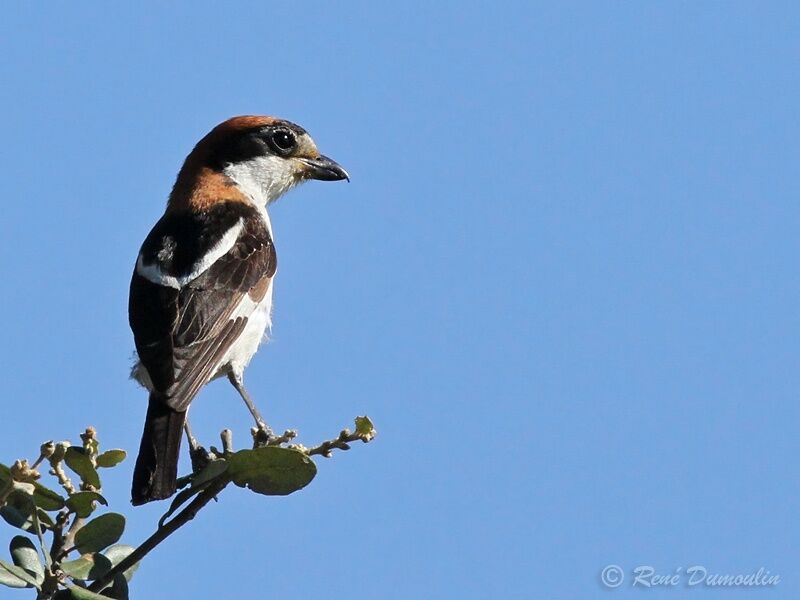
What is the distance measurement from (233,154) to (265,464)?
12.0ft

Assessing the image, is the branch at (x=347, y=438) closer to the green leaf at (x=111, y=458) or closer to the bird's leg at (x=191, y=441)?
the green leaf at (x=111, y=458)

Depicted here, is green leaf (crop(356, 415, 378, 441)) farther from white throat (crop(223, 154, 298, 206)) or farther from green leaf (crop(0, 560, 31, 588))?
white throat (crop(223, 154, 298, 206))

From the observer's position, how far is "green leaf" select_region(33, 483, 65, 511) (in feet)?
8.84

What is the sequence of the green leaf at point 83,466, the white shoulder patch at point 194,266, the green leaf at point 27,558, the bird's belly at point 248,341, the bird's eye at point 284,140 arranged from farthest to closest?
the bird's eye at point 284,140
the bird's belly at point 248,341
the white shoulder patch at point 194,266
the green leaf at point 83,466
the green leaf at point 27,558

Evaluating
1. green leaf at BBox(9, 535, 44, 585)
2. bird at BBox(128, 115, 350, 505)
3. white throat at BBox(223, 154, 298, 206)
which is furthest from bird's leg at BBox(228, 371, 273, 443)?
green leaf at BBox(9, 535, 44, 585)

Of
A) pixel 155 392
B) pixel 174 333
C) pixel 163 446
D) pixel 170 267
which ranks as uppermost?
pixel 170 267

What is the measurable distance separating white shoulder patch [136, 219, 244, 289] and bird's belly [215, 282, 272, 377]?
0.29 meters

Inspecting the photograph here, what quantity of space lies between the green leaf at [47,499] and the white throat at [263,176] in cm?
353

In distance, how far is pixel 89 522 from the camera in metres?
2.67

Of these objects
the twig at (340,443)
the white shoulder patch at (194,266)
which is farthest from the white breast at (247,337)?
the twig at (340,443)

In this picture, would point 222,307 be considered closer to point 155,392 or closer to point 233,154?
point 155,392

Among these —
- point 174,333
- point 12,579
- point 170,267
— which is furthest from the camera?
point 170,267

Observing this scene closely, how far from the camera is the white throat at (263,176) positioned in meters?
6.21

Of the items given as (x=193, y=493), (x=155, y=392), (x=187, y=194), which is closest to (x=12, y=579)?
(x=193, y=493)
